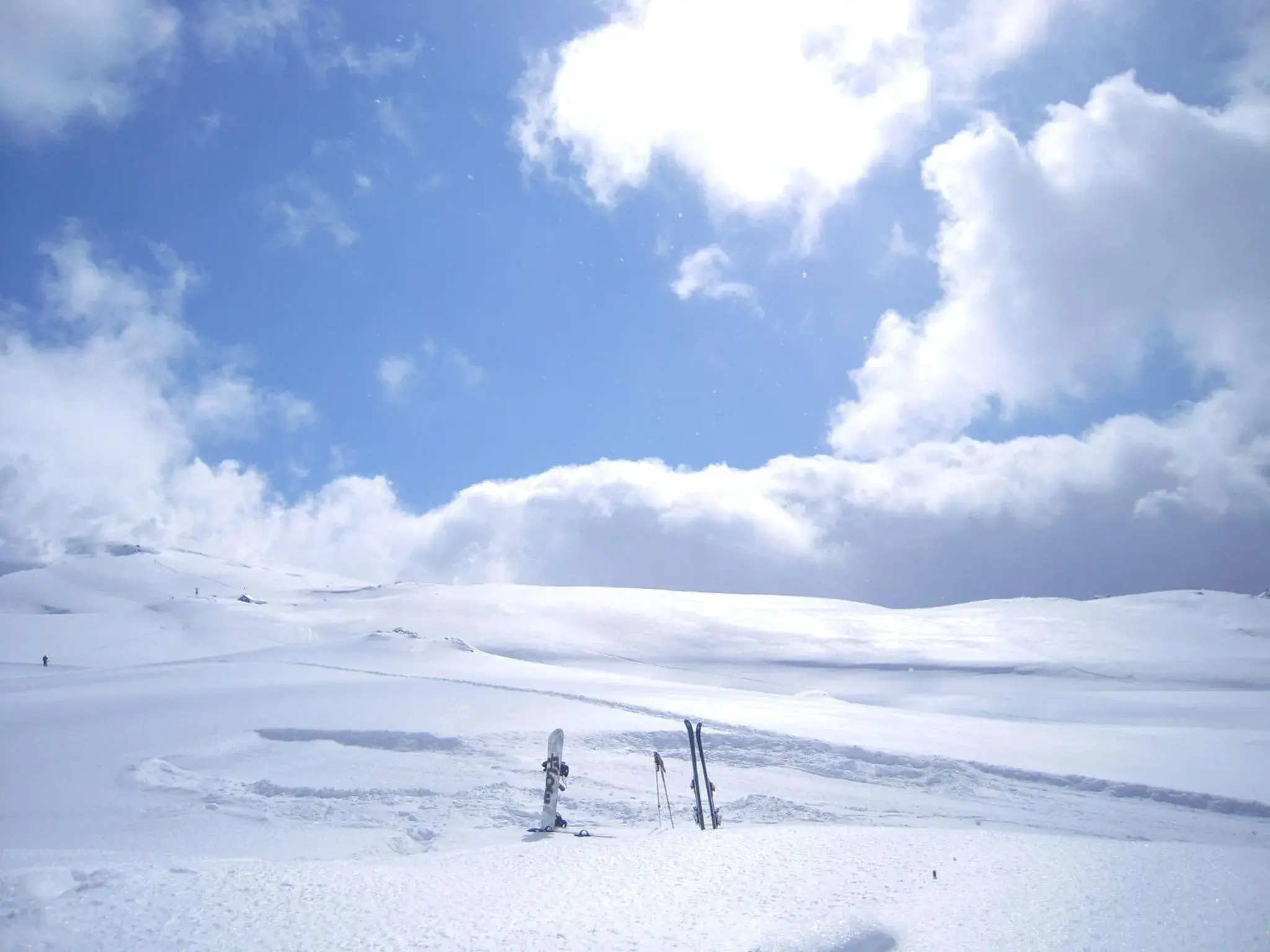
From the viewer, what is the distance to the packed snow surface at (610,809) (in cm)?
578

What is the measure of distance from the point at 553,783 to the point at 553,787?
6cm

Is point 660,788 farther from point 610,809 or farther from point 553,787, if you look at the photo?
point 553,787

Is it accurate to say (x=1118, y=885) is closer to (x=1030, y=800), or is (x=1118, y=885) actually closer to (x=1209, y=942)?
(x=1209, y=942)

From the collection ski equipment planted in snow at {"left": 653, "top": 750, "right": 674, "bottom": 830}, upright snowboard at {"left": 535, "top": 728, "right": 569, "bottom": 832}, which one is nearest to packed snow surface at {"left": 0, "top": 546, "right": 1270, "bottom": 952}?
ski equipment planted in snow at {"left": 653, "top": 750, "right": 674, "bottom": 830}

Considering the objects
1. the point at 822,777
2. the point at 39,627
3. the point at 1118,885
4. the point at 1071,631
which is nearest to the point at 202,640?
the point at 39,627

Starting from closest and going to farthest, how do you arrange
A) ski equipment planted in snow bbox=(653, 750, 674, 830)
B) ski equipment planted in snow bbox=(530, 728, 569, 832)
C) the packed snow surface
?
the packed snow surface → ski equipment planted in snow bbox=(530, 728, 569, 832) → ski equipment planted in snow bbox=(653, 750, 674, 830)

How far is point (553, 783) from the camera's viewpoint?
420 inches

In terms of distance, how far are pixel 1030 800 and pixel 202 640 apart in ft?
180

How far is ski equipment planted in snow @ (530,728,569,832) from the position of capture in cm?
1035

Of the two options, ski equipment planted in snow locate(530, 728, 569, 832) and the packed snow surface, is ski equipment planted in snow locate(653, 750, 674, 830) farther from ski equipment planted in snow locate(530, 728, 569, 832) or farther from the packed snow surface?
ski equipment planted in snow locate(530, 728, 569, 832)

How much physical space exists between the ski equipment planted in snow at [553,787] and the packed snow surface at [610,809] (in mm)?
427

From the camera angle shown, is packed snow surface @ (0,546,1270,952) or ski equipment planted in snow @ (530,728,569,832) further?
ski equipment planted in snow @ (530,728,569,832)

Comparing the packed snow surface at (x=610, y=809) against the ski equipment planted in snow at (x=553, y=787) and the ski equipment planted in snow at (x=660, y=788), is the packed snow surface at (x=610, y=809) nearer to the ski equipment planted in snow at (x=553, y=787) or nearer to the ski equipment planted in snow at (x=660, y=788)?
the ski equipment planted in snow at (x=660, y=788)

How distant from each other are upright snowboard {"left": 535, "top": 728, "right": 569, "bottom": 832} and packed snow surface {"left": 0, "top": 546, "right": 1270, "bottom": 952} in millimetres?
424
